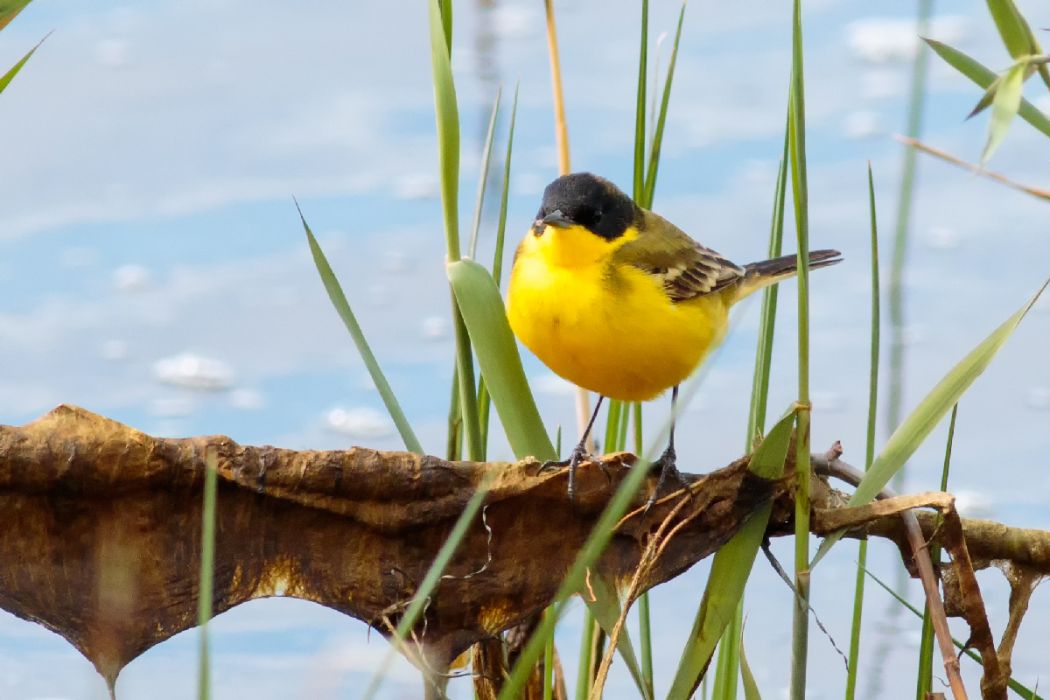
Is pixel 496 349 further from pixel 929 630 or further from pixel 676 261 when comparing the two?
pixel 676 261

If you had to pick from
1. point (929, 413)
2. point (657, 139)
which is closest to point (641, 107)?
point (657, 139)

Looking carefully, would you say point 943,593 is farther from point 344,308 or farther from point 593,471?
point 344,308

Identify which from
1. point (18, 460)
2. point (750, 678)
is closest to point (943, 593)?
point (750, 678)

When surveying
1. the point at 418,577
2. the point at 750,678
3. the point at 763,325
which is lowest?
the point at 750,678

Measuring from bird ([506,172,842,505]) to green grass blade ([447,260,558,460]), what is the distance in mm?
442

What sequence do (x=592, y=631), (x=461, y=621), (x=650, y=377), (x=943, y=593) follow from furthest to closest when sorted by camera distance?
(x=650, y=377)
(x=592, y=631)
(x=943, y=593)
(x=461, y=621)

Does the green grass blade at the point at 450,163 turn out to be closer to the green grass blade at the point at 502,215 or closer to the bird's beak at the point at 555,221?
the green grass blade at the point at 502,215

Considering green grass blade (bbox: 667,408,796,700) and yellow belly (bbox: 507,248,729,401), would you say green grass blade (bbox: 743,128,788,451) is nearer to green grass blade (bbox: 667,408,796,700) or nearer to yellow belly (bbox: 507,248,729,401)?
green grass blade (bbox: 667,408,796,700)

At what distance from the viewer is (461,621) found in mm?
1660

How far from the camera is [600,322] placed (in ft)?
8.14

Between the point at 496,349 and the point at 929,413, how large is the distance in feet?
1.88

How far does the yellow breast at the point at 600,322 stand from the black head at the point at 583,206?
1.4 inches

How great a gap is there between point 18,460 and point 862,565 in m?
1.12

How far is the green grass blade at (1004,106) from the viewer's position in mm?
1243
